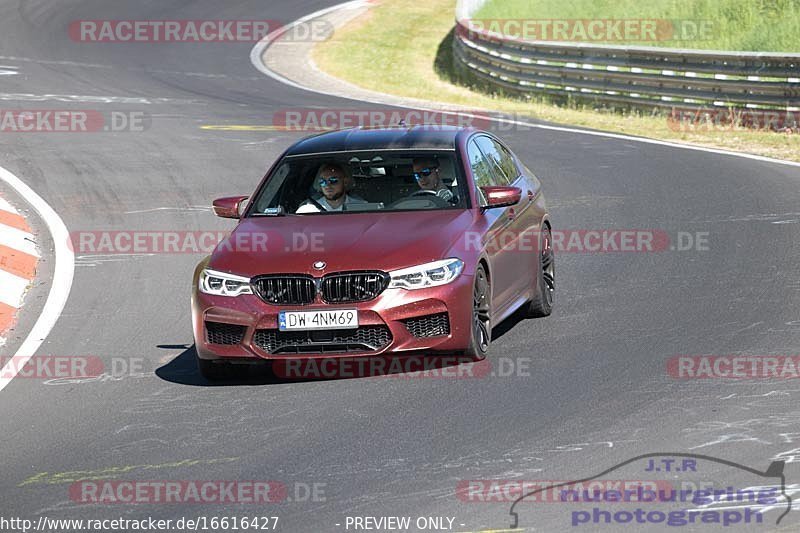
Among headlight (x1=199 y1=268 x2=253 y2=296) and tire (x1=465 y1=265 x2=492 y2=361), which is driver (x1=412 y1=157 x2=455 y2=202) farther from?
headlight (x1=199 y1=268 x2=253 y2=296)

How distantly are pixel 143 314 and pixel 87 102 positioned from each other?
15100 millimetres

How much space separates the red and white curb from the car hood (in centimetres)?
248

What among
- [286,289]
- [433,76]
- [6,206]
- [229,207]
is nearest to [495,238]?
[286,289]

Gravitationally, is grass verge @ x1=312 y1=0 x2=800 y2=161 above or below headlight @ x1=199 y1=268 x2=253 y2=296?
below

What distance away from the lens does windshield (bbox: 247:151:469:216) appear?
10703 mm

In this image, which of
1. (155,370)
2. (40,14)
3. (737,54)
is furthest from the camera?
(40,14)

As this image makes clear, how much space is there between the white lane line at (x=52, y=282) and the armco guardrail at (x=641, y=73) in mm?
11057

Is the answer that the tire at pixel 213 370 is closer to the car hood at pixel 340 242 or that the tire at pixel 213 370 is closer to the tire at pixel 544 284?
the car hood at pixel 340 242

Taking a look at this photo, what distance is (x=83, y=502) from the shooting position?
716 centimetres

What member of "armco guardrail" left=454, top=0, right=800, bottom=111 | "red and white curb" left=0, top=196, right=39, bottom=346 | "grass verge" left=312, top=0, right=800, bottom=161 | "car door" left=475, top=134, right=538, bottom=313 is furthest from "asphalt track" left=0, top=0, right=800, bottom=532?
"armco guardrail" left=454, top=0, right=800, bottom=111

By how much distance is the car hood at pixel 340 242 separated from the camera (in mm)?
9602

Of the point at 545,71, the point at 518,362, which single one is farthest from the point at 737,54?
the point at 518,362

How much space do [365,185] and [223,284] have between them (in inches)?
63.9

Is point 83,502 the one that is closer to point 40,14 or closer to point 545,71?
point 545,71
